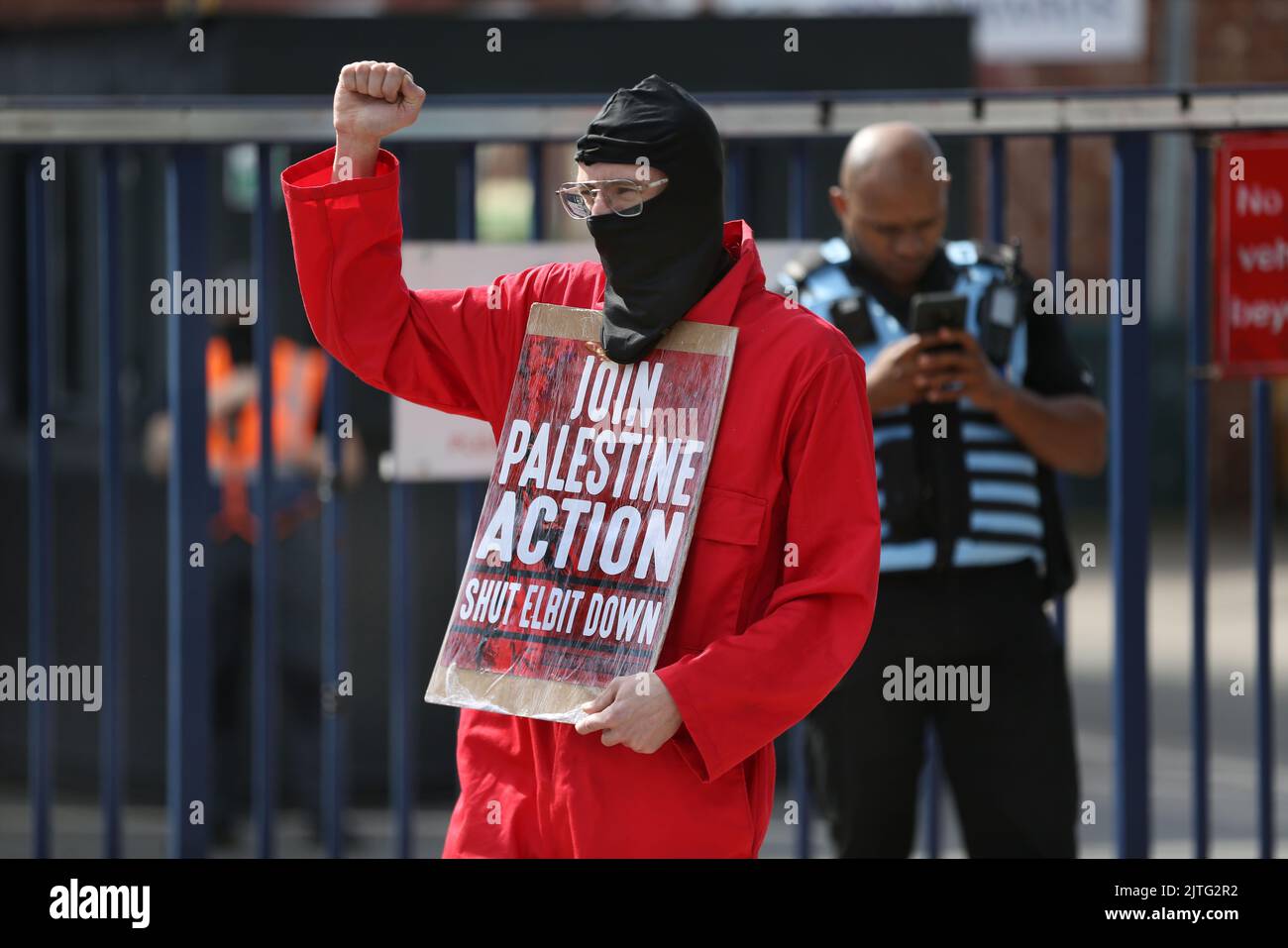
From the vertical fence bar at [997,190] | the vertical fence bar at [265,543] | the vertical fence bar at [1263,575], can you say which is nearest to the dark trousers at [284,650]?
the vertical fence bar at [265,543]

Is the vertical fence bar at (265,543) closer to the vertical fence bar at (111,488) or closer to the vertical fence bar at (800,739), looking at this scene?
the vertical fence bar at (111,488)

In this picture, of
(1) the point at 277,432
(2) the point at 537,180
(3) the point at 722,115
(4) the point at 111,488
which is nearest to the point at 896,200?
(3) the point at 722,115

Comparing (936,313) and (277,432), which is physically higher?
(936,313)

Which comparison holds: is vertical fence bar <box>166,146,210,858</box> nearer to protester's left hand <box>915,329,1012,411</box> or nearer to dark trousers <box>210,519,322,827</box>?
protester's left hand <box>915,329,1012,411</box>

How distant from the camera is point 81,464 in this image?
6961mm

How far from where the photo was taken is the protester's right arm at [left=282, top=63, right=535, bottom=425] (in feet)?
9.11

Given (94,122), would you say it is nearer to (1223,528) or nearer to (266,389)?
(266,389)

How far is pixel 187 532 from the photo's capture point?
4172 millimetres

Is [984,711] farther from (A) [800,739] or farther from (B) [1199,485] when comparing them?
(B) [1199,485]

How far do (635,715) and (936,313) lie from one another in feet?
4.81

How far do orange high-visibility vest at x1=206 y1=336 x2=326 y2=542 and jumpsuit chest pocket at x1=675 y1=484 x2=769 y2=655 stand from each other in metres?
3.78

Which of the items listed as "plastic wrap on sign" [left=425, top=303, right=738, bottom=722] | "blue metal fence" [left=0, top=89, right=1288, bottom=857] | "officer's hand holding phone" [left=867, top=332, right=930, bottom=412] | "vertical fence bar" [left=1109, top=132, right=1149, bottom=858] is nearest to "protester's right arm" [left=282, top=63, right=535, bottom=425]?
"plastic wrap on sign" [left=425, top=303, right=738, bottom=722]
